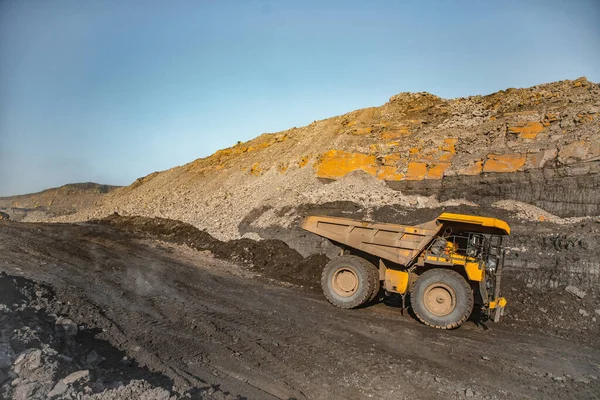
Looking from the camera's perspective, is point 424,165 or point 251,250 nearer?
point 251,250

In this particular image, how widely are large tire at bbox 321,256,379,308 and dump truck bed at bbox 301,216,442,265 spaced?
37 cm

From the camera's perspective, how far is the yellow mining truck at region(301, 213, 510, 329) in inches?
304

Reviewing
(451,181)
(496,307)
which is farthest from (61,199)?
(496,307)

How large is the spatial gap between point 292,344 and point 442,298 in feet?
10.7

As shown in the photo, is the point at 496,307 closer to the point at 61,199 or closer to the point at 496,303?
the point at 496,303

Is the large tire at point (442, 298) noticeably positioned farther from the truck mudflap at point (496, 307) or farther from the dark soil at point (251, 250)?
the dark soil at point (251, 250)

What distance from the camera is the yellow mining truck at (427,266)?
7711 millimetres

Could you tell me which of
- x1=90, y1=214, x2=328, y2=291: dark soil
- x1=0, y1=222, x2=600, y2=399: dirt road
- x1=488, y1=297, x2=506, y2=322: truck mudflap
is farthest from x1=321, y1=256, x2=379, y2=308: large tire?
x1=488, y1=297, x2=506, y2=322: truck mudflap

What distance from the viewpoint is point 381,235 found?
8.55 meters

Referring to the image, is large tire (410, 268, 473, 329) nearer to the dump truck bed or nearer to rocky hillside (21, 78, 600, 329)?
the dump truck bed

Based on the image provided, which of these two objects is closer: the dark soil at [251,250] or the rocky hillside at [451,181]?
the rocky hillside at [451,181]

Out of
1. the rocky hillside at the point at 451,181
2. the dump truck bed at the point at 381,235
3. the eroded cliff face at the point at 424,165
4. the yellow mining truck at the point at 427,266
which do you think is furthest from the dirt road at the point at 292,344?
the eroded cliff face at the point at 424,165

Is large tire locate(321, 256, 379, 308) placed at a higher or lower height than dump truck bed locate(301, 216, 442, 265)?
lower

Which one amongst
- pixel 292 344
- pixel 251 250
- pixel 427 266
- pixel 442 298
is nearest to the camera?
pixel 292 344
